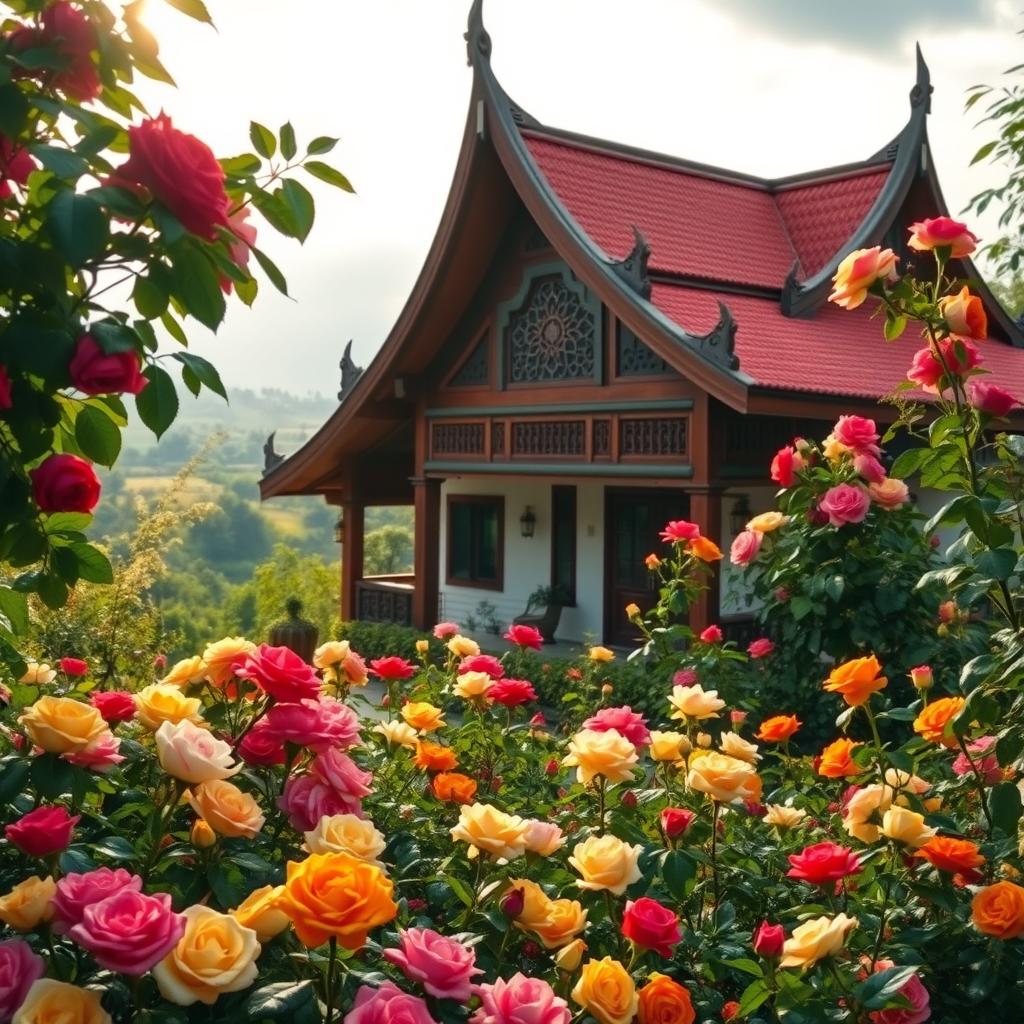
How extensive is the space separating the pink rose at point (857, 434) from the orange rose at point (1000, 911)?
10.5 ft

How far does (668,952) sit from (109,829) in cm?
122

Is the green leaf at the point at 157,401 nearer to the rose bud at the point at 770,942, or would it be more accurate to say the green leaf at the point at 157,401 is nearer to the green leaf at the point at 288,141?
the green leaf at the point at 288,141

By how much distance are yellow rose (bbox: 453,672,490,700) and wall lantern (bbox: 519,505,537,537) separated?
12525 millimetres

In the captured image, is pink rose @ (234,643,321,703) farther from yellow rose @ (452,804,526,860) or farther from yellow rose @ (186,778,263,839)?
yellow rose @ (452,804,526,860)

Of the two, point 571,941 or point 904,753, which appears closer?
point 571,941

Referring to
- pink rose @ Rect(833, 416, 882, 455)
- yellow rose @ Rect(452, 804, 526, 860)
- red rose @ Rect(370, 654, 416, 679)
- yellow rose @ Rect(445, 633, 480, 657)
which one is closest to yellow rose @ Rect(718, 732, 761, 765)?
yellow rose @ Rect(452, 804, 526, 860)

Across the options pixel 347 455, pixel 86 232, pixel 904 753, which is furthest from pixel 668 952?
pixel 347 455

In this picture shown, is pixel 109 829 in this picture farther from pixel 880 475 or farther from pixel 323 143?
pixel 880 475

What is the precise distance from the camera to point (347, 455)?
55.3 ft

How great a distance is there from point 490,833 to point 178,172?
4.07 ft

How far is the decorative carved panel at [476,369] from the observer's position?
1438cm

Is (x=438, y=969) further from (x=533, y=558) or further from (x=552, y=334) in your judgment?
(x=533, y=558)

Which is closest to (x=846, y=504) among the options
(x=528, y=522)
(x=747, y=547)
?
(x=747, y=547)

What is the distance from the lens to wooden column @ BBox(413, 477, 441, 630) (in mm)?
14812
